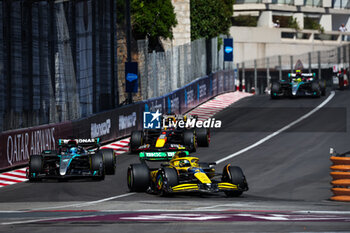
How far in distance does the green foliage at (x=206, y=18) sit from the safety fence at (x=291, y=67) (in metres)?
3.60

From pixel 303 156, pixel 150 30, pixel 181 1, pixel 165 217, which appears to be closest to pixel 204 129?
pixel 303 156

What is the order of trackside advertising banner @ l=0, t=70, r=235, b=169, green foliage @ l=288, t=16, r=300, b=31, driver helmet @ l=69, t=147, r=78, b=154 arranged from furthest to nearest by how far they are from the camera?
green foliage @ l=288, t=16, r=300, b=31 → trackside advertising banner @ l=0, t=70, r=235, b=169 → driver helmet @ l=69, t=147, r=78, b=154

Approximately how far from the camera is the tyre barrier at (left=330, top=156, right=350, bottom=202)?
17.1 m

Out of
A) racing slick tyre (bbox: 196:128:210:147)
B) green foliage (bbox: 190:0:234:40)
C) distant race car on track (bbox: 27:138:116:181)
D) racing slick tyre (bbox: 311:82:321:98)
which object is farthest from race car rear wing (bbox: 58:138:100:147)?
green foliage (bbox: 190:0:234:40)

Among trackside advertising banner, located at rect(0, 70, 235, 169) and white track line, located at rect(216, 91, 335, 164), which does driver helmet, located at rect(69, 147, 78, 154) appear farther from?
white track line, located at rect(216, 91, 335, 164)

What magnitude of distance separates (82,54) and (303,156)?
38.5 feet

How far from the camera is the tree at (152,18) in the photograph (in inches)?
1937

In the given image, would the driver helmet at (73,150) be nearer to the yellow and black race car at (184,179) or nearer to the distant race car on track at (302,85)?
the yellow and black race car at (184,179)

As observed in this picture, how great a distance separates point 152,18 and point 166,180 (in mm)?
32276

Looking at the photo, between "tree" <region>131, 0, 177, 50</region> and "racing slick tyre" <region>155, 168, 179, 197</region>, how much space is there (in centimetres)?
3149

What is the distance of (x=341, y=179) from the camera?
56.9 ft

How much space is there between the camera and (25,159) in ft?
83.5

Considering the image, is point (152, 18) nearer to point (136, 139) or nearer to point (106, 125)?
point (106, 125)

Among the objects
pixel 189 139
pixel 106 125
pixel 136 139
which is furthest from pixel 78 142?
pixel 106 125
